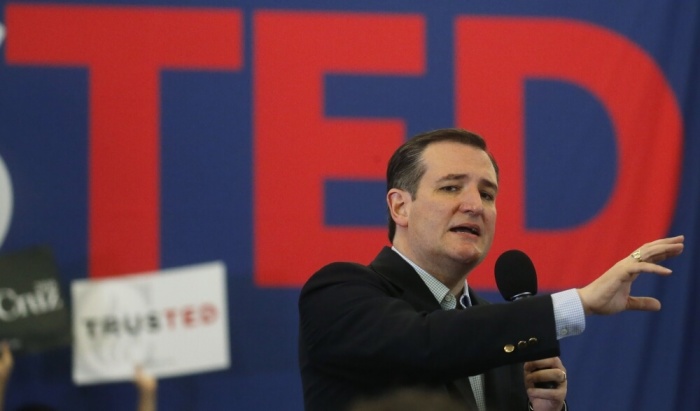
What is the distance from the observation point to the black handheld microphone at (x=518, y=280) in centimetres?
189

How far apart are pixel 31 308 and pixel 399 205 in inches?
80.1

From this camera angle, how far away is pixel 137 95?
3869 mm

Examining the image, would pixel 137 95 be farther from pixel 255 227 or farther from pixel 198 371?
pixel 198 371

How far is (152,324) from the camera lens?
3783 millimetres

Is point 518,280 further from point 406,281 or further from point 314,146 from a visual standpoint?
point 314,146

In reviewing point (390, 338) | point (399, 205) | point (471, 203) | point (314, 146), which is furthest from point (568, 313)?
point (314, 146)

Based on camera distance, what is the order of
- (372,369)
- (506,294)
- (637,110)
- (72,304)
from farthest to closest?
(637,110), (72,304), (506,294), (372,369)

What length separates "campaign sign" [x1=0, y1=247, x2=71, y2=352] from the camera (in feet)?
12.0

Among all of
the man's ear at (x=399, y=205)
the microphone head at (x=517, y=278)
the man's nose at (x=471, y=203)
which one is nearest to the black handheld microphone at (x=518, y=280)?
the microphone head at (x=517, y=278)

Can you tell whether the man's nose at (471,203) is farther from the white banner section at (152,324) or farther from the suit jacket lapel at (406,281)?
the white banner section at (152,324)

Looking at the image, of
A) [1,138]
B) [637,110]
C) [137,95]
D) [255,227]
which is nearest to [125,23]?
[137,95]

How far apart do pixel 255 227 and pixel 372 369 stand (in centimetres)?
225

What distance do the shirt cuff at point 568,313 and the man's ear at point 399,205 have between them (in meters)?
0.54

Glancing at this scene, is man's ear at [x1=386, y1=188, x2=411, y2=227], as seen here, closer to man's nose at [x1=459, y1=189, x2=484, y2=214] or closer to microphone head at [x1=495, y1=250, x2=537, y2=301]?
man's nose at [x1=459, y1=189, x2=484, y2=214]
